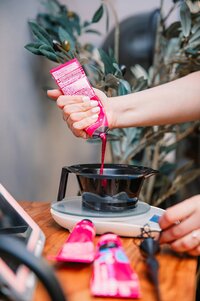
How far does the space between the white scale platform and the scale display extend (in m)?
0.09

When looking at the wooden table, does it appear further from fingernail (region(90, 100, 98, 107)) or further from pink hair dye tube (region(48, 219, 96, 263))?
fingernail (region(90, 100, 98, 107))

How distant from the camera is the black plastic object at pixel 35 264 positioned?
1.33ft

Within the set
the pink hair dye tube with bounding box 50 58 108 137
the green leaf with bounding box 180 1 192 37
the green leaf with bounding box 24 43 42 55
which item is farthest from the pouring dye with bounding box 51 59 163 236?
the green leaf with bounding box 180 1 192 37

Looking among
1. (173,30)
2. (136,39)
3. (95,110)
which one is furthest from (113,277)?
(136,39)

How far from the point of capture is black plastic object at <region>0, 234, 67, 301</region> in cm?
40

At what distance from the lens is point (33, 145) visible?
157cm

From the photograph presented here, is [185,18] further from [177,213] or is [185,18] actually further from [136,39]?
[177,213]

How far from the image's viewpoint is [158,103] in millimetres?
1089

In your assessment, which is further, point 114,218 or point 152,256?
point 114,218

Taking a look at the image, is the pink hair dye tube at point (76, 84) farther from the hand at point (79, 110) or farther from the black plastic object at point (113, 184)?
the black plastic object at point (113, 184)

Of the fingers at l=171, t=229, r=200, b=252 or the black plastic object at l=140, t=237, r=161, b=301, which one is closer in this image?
the black plastic object at l=140, t=237, r=161, b=301

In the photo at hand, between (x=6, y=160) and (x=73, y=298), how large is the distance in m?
0.86

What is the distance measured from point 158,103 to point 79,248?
0.53 meters

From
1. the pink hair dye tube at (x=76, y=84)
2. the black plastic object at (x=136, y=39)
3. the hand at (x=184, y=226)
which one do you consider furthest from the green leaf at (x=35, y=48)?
the black plastic object at (x=136, y=39)
